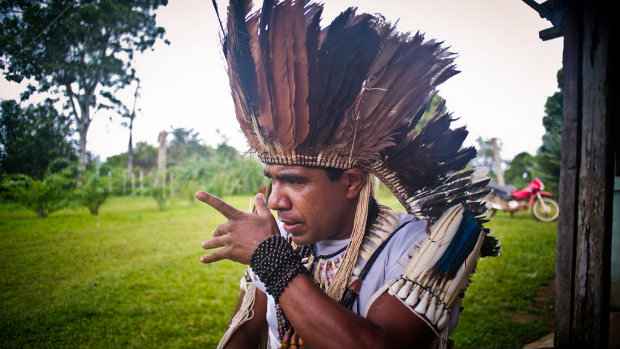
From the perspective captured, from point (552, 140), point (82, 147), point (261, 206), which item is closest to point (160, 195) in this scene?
point (82, 147)

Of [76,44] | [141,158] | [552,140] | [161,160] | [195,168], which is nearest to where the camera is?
[76,44]

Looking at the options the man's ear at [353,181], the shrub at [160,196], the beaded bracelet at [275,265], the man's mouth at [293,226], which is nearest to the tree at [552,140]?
the man's ear at [353,181]

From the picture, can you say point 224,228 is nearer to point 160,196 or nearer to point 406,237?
point 406,237

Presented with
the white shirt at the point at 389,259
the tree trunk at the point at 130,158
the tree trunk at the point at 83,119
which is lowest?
the white shirt at the point at 389,259

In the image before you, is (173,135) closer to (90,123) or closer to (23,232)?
(90,123)

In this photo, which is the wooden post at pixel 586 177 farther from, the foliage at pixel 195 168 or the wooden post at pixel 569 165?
the foliage at pixel 195 168

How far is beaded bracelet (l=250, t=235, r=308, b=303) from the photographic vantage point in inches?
54.3

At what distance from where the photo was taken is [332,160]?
158cm

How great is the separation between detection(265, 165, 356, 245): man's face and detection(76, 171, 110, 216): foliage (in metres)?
2.86

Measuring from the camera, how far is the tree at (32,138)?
297cm

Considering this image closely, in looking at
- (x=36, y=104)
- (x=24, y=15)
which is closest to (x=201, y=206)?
(x=36, y=104)

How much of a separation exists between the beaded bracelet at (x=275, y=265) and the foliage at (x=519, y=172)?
41.7 feet

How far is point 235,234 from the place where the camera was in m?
1.48

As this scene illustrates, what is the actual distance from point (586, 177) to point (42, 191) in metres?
4.03
